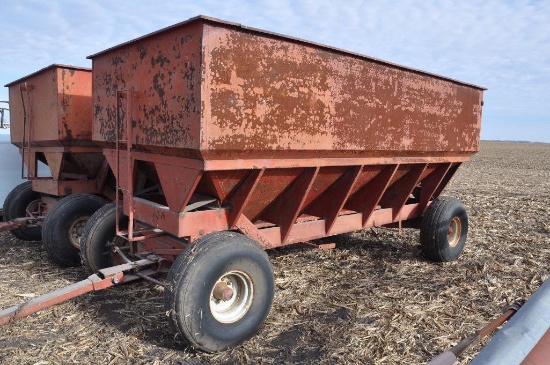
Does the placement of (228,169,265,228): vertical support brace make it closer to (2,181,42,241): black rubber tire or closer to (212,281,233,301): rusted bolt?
(212,281,233,301): rusted bolt

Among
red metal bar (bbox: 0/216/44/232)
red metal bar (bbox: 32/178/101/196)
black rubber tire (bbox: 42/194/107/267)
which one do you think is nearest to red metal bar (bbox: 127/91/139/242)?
black rubber tire (bbox: 42/194/107/267)

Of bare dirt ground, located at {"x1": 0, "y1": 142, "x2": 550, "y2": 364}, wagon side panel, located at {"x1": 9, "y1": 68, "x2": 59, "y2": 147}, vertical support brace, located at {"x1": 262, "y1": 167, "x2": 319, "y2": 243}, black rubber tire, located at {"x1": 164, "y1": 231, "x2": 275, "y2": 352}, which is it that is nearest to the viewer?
black rubber tire, located at {"x1": 164, "y1": 231, "x2": 275, "y2": 352}

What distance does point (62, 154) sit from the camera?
18.7ft

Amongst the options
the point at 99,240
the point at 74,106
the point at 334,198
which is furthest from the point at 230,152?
the point at 74,106

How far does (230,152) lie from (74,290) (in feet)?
4.99

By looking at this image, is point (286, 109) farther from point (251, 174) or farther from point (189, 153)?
point (189, 153)

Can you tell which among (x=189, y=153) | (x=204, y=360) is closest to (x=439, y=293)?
(x=204, y=360)

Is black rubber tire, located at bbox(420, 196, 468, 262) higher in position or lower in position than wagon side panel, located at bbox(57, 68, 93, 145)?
lower

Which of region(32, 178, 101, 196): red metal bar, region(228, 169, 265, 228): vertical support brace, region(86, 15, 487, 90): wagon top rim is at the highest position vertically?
region(86, 15, 487, 90): wagon top rim

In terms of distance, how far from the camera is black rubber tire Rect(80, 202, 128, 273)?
4.46 m

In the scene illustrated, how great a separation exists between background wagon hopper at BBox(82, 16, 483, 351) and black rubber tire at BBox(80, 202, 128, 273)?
0.01m

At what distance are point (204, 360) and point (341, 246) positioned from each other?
147 inches

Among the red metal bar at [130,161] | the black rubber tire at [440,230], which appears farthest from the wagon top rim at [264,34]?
the black rubber tire at [440,230]

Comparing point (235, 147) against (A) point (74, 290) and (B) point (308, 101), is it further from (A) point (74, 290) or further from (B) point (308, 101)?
(A) point (74, 290)
